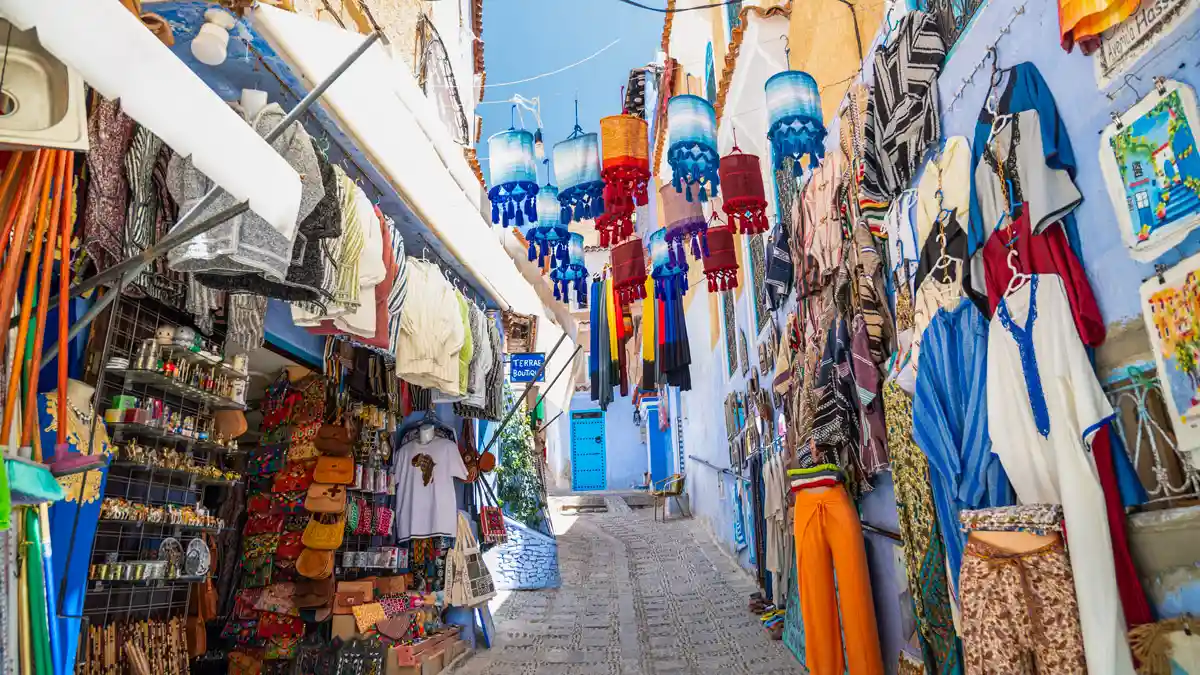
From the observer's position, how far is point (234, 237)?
2521 mm

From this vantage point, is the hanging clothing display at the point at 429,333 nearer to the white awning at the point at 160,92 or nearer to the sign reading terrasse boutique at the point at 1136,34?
the white awning at the point at 160,92

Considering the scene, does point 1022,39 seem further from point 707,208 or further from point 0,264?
point 707,208

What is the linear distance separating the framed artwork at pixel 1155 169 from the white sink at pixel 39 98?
2.73 metres

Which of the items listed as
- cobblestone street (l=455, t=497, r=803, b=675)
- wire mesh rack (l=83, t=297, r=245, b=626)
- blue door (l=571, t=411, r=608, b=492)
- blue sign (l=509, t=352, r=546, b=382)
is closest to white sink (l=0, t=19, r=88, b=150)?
wire mesh rack (l=83, t=297, r=245, b=626)

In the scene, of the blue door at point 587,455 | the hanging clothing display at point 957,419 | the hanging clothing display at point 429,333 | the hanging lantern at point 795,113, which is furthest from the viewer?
the blue door at point 587,455

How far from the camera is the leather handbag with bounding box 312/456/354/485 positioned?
5.02 m

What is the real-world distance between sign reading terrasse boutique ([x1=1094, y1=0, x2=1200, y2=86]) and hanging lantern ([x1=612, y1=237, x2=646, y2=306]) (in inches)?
190

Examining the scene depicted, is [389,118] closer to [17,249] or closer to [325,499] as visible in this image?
[17,249]

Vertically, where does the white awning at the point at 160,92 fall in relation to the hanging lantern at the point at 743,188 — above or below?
below

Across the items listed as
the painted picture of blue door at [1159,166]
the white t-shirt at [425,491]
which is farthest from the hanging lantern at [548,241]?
the painted picture of blue door at [1159,166]

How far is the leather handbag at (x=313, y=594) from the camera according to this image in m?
→ 4.91

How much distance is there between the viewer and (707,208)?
9.17m

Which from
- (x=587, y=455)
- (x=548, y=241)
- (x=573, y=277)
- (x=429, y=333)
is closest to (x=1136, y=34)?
(x=429, y=333)

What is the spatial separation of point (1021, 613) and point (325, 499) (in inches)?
169
